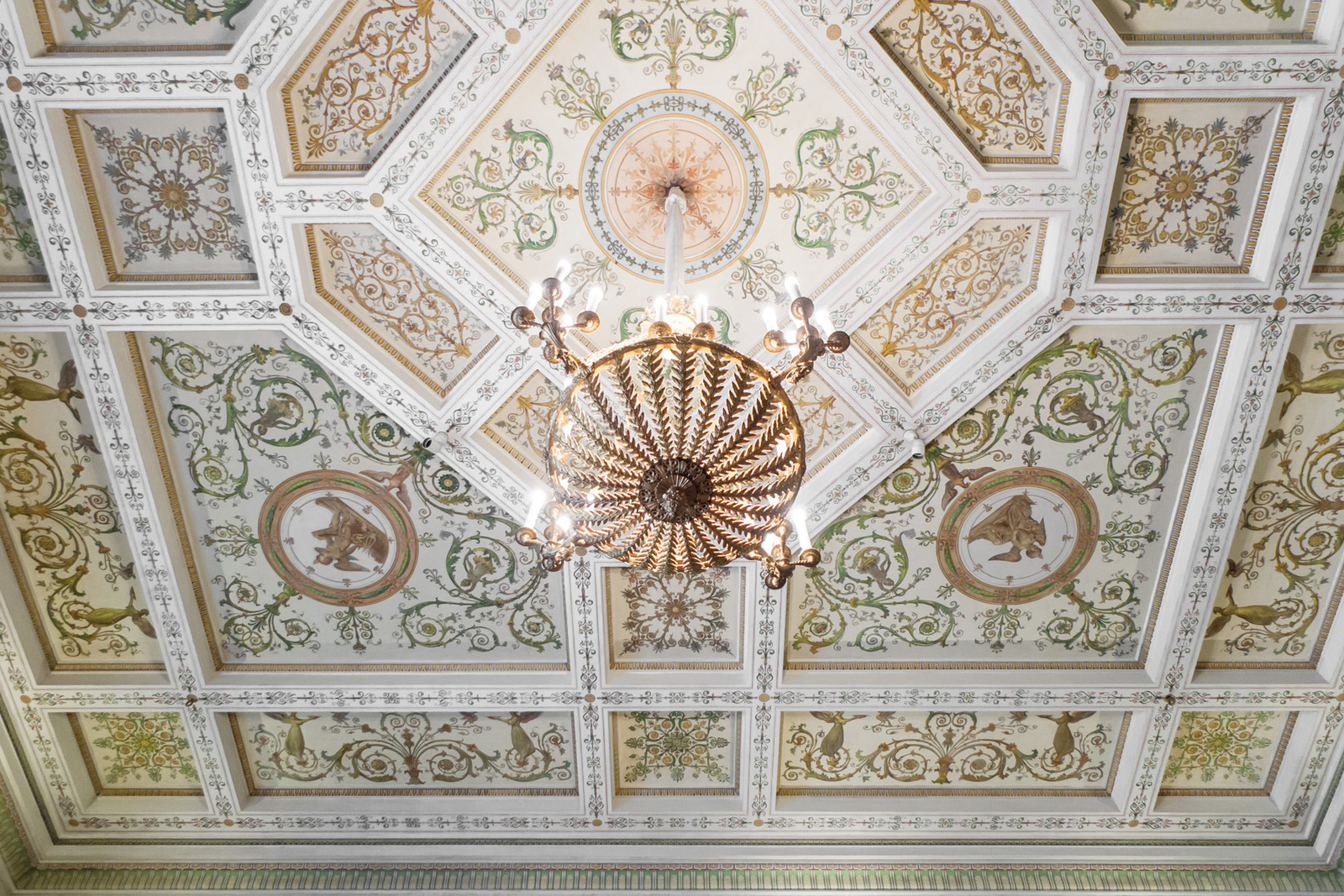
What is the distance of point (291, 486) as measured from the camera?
19.2 feet

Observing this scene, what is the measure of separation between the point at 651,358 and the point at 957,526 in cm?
326

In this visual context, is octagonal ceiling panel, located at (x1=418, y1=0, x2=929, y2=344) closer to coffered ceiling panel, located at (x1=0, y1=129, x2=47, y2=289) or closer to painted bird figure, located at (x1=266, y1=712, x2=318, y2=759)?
coffered ceiling panel, located at (x1=0, y1=129, x2=47, y2=289)

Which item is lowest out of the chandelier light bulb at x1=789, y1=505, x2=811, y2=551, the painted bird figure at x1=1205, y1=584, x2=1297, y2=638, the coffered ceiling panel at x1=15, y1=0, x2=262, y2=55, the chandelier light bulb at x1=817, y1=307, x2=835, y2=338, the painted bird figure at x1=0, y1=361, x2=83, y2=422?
the painted bird figure at x1=1205, y1=584, x2=1297, y2=638

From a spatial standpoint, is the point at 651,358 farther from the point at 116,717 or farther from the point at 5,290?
the point at 116,717

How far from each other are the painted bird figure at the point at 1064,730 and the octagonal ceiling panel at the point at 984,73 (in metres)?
3.82

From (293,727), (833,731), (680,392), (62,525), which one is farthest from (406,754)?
(680,392)

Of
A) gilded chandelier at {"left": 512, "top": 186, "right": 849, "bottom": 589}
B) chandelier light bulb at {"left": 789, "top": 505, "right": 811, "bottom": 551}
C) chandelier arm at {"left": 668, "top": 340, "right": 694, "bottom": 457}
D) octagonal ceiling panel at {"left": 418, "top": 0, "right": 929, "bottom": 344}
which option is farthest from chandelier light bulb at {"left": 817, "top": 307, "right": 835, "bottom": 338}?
octagonal ceiling panel at {"left": 418, "top": 0, "right": 929, "bottom": 344}

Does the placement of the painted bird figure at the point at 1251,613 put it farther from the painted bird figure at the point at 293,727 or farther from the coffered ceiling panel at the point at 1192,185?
the painted bird figure at the point at 293,727

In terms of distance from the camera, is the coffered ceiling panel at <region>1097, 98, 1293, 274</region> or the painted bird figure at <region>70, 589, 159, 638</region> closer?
the coffered ceiling panel at <region>1097, 98, 1293, 274</region>

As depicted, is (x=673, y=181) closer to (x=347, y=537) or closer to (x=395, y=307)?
(x=395, y=307)

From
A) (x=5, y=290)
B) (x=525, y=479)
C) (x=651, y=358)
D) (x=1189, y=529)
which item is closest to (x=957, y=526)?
(x=1189, y=529)

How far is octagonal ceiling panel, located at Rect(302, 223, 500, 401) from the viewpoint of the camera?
16.8ft

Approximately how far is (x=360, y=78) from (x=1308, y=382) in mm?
5511

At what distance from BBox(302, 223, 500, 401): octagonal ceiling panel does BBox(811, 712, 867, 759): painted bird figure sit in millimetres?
3427
